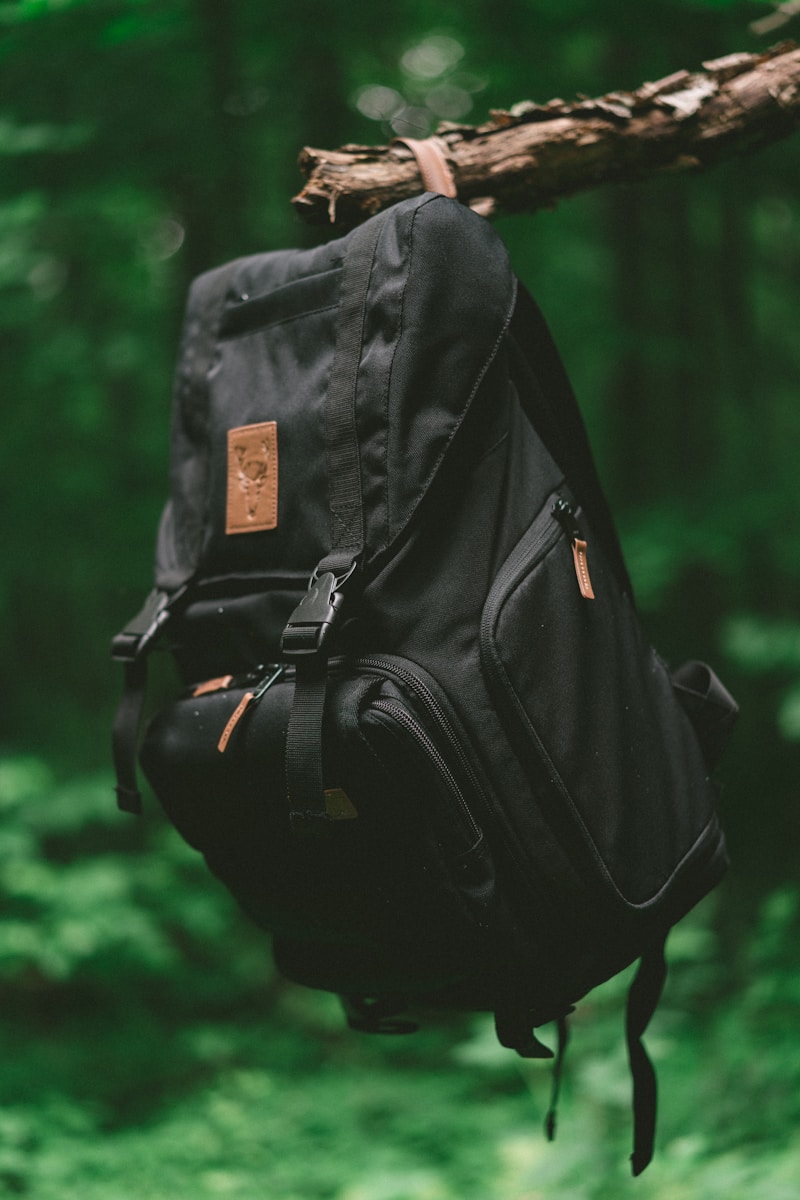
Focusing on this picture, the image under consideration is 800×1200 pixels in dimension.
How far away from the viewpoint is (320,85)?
325 cm

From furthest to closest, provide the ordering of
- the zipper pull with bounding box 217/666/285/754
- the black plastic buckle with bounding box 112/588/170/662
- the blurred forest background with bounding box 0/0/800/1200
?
1. the blurred forest background with bounding box 0/0/800/1200
2. the black plastic buckle with bounding box 112/588/170/662
3. the zipper pull with bounding box 217/666/285/754

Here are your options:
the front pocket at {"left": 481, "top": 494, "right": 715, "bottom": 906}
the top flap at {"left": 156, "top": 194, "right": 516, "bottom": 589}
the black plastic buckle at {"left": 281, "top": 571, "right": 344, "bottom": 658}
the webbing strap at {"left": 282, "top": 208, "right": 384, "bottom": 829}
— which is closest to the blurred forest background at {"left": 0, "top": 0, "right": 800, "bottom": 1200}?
the top flap at {"left": 156, "top": 194, "right": 516, "bottom": 589}

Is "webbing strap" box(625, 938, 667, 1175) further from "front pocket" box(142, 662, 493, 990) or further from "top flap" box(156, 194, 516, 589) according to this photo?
"top flap" box(156, 194, 516, 589)

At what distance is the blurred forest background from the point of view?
252 cm

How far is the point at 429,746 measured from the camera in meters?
0.99

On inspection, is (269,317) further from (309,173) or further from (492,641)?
(492,641)

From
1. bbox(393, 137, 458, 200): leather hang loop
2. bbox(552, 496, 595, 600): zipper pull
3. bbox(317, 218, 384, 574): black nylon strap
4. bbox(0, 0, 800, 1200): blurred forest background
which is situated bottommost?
bbox(0, 0, 800, 1200): blurred forest background

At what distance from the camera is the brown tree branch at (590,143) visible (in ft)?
3.84

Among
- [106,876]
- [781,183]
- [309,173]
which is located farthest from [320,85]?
[106,876]

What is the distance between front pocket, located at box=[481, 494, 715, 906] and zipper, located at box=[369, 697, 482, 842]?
0.08 m

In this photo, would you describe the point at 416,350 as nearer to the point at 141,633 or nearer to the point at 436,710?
the point at 436,710

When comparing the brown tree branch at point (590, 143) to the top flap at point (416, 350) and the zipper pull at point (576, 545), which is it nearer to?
the top flap at point (416, 350)

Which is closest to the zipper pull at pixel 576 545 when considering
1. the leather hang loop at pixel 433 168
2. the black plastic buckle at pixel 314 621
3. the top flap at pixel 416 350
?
the top flap at pixel 416 350

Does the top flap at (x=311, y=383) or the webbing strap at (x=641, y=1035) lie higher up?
the top flap at (x=311, y=383)
